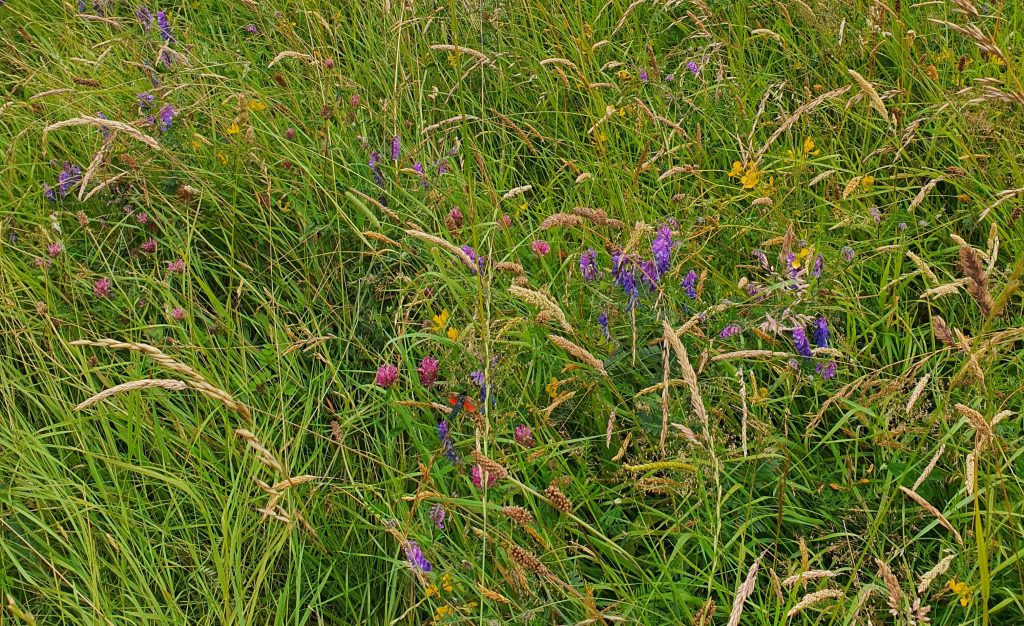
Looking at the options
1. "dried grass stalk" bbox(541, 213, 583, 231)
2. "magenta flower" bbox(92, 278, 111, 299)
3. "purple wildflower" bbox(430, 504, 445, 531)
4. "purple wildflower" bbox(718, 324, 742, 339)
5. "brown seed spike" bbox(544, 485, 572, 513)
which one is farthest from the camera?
"magenta flower" bbox(92, 278, 111, 299)

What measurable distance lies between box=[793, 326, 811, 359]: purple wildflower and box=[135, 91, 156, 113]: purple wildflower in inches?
74.1

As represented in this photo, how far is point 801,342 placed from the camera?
5.38 feet

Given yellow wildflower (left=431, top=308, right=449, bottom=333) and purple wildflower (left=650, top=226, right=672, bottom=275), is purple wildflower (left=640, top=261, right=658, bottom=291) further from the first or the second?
yellow wildflower (left=431, top=308, right=449, bottom=333)

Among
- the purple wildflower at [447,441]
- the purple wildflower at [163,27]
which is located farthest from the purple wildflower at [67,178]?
the purple wildflower at [447,441]

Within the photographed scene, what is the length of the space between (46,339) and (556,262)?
48.2 inches

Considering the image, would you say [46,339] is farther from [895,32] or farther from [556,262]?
[895,32]

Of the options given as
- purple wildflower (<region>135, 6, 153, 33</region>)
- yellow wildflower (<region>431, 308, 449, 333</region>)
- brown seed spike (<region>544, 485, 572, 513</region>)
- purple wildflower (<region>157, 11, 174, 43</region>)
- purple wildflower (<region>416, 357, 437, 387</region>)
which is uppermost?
purple wildflower (<region>135, 6, 153, 33</region>)

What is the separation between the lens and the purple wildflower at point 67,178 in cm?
243

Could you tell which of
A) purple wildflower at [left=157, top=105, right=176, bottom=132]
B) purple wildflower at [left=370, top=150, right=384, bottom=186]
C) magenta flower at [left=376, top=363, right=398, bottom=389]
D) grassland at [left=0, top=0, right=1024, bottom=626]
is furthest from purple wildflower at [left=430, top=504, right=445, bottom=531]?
purple wildflower at [left=157, top=105, right=176, bottom=132]

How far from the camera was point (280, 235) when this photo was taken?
233 cm

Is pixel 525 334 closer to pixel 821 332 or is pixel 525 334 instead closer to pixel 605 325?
pixel 605 325

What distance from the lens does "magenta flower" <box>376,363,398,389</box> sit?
5.92 ft

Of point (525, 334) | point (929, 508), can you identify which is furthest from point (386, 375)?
point (929, 508)

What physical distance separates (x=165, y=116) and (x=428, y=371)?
1.21 meters
